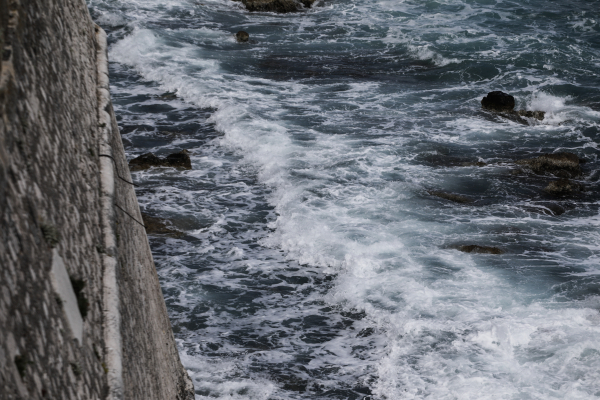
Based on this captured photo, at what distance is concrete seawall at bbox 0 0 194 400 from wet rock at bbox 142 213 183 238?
6.17m

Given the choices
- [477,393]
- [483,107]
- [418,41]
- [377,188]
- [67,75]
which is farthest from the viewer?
[418,41]

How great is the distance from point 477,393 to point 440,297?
2.07 meters

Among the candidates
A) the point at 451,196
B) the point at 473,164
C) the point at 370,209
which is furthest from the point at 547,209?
the point at 370,209

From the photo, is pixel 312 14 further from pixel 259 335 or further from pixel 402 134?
pixel 259 335

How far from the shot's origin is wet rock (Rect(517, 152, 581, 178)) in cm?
1398

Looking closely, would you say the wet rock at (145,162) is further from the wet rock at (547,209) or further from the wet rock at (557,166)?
the wet rock at (557,166)

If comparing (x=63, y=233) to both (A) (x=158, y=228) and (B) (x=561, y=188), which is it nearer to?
(A) (x=158, y=228)

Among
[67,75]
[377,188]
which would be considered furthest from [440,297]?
[67,75]

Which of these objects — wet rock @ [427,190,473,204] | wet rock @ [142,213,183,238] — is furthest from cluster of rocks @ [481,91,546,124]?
wet rock @ [142,213,183,238]

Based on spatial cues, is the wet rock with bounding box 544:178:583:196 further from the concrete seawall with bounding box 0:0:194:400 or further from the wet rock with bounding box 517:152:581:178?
the concrete seawall with bounding box 0:0:194:400

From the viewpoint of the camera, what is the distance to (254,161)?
1417cm

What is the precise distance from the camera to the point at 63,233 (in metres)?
2.97

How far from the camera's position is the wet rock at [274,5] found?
90.1 feet

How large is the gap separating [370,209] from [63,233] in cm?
956
